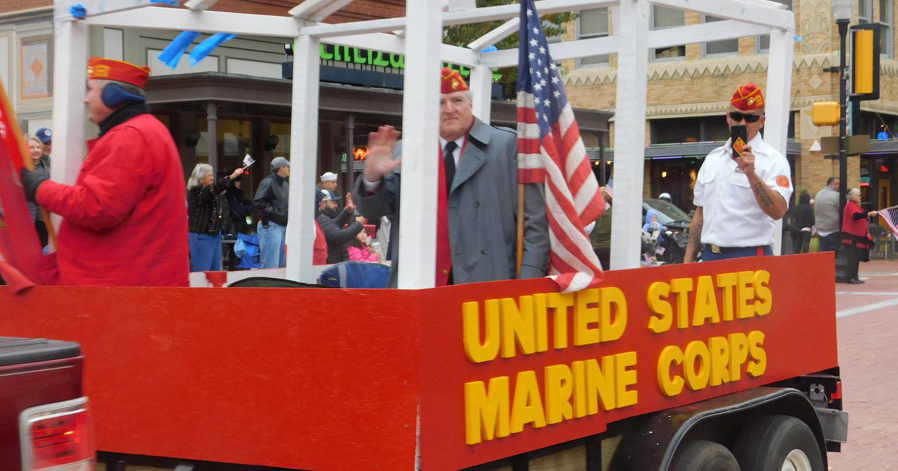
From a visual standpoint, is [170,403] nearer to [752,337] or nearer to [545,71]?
[545,71]

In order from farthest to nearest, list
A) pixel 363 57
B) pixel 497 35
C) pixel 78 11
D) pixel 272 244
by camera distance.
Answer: pixel 363 57 → pixel 272 244 → pixel 497 35 → pixel 78 11

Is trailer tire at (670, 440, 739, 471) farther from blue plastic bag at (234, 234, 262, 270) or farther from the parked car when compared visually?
the parked car

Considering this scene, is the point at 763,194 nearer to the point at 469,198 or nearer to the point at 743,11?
the point at 743,11

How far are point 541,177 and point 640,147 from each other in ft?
1.51

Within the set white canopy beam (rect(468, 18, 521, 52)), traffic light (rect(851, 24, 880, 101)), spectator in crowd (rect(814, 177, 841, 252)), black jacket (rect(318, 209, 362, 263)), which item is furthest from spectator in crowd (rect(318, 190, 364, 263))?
spectator in crowd (rect(814, 177, 841, 252))

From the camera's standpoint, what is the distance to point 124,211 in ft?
12.9

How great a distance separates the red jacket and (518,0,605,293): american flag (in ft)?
4.13

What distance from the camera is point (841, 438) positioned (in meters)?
5.24

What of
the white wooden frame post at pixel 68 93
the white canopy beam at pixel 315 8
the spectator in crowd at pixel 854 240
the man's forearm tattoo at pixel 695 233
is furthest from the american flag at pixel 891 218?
the white wooden frame post at pixel 68 93

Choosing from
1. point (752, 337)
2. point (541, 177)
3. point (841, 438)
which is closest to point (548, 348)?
point (541, 177)

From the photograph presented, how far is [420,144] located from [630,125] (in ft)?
3.96

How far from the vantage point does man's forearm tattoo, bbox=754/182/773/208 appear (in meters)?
5.59

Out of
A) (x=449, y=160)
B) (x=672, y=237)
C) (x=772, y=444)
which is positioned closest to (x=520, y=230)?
(x=449, y=160)

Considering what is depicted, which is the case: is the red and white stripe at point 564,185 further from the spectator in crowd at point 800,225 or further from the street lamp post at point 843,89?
the spectator in crowd at point 800,225
